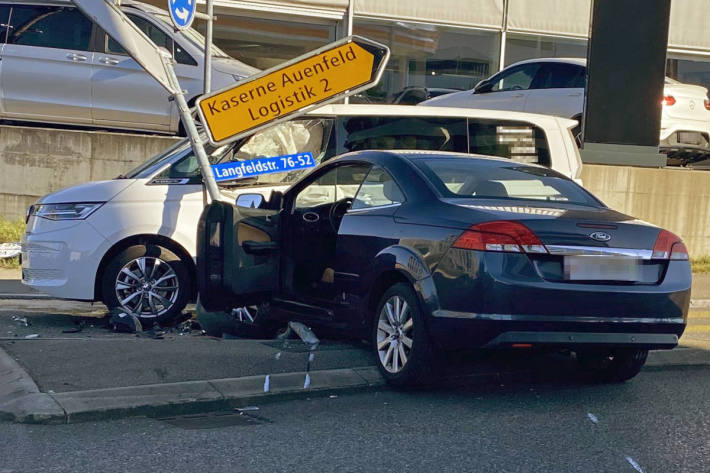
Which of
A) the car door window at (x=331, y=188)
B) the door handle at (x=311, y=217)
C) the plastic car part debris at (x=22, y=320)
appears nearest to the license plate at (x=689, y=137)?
the car door window at (x=331, y=188)

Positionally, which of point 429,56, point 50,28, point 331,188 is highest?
point 429,56

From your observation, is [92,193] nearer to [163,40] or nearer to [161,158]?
[161,158]

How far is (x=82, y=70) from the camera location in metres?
12.9

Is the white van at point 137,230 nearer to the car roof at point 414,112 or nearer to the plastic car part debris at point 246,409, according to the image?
the car roof at point 414,112

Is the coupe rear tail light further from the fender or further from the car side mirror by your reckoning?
the car side mirror

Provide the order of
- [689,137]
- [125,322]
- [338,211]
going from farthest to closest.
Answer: [689,137]
[125,322]
[338,211]

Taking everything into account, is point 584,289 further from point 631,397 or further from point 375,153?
point 375,153

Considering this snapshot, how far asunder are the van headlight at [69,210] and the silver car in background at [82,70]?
4.69 m

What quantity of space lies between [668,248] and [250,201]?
3058 millimetres

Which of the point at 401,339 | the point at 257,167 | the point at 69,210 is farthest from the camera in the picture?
the point at 257,167

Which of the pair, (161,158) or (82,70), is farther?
(82,70)

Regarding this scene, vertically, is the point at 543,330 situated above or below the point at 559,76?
below

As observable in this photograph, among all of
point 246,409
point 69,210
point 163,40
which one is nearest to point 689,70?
point 163,40

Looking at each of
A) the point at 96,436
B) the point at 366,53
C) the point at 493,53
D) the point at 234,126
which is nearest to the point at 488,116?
the point at 366,53
